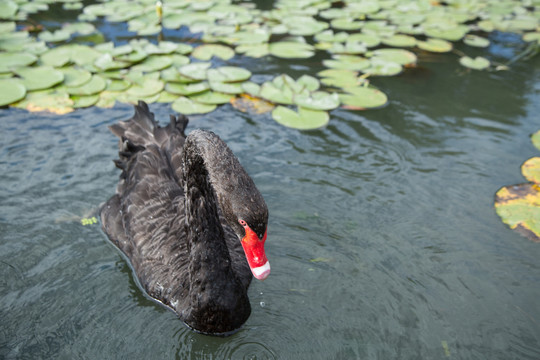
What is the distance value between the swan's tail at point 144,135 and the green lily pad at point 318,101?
1.51m

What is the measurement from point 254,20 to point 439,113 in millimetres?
3346

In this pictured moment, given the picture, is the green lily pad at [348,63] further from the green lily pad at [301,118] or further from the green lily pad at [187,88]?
the green lily pad at [187,88]

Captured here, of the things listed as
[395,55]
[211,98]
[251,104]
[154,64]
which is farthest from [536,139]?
[154,64]

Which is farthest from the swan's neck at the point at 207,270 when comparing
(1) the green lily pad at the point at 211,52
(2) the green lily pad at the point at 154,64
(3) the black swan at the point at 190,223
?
(1) the green lily pad at the point at 211,52

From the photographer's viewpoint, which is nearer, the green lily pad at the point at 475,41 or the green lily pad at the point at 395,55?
the green lily pad at the point at 395,55

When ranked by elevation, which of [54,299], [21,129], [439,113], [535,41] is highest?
[535,41]

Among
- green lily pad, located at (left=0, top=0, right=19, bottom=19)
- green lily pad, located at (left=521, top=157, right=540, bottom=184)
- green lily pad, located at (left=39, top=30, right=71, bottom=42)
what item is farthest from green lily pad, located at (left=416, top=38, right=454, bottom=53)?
green lily pad, located at (left=0, top=0, right=19, bottom=19)

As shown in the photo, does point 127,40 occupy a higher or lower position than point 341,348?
higher

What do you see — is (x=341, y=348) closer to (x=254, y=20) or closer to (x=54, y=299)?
(x=54, y=299)

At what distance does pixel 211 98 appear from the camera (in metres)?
5.46

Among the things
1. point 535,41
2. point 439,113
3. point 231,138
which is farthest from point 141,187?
point 535,41

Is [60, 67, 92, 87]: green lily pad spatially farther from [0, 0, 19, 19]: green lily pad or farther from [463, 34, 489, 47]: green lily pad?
[463, 34, 489, 47]: green lily pad

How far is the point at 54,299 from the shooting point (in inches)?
133

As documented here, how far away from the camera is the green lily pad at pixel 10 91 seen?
5153 millimetres
